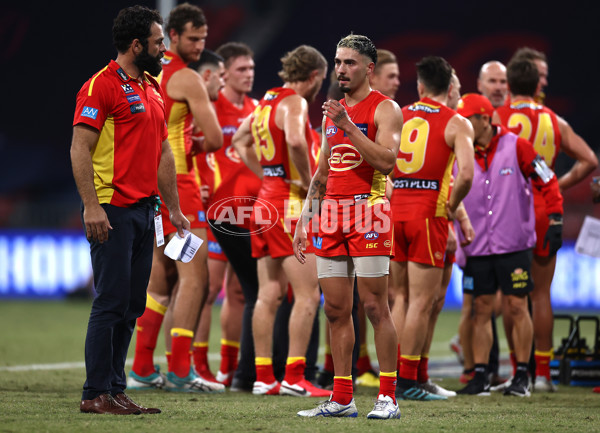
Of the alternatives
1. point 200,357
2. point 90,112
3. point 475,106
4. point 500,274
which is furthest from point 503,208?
point 90,112

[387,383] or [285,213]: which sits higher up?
[285,213]

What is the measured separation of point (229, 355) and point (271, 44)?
55.6 feet

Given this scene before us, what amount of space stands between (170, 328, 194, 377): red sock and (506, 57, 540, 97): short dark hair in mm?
3555

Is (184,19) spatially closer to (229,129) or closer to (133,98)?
(229,129)

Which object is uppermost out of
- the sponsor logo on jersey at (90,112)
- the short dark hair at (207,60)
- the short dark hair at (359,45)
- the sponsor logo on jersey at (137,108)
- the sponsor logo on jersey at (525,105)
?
the short dark hair at (207,60)

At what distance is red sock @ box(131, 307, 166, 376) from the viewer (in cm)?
686

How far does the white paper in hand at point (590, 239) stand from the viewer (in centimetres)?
758

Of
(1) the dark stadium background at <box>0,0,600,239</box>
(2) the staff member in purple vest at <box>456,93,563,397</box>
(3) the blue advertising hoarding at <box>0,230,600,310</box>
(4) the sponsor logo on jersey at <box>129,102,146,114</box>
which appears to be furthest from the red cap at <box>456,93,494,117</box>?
(1) the dark stadium background at <box>0,0,600,239</box>

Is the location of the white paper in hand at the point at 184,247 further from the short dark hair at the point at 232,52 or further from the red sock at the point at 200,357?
the short dark hair at the point at 232,52

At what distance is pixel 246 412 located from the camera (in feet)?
18.3

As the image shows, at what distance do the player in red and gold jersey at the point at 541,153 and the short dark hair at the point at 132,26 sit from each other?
12.0 ft

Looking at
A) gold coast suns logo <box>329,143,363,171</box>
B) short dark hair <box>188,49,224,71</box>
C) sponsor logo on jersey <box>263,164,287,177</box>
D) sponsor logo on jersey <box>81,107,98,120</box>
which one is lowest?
sponsor logo on jersey <box>263,164,287,177</box>

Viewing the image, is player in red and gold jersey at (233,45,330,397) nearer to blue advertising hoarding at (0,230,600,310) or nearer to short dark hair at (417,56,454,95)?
short dark hair at (417,56,454,95)

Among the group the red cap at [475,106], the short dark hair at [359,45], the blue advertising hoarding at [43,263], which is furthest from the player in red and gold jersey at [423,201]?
the blue advertising hoarding at [43,263]
